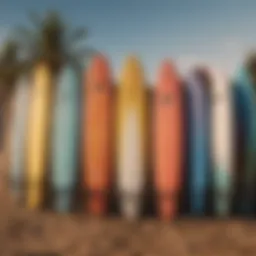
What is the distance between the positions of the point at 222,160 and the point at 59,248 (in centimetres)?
36

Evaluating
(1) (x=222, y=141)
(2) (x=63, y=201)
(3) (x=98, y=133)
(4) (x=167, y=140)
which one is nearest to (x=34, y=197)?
(2) (x=63, y=201)

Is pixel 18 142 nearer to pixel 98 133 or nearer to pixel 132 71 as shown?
pixel 98 133

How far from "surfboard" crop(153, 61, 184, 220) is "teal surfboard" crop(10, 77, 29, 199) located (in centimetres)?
27

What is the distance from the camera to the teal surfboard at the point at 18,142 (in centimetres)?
121

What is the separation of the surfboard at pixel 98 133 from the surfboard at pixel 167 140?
3.8 inches

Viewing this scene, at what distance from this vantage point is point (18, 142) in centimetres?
121

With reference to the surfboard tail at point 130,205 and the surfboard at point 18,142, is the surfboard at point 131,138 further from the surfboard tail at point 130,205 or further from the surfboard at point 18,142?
the surfboard at point 18,142

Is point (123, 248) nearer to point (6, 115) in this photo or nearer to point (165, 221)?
point (165, 221)

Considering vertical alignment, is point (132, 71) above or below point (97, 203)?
above

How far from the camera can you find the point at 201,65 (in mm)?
1211

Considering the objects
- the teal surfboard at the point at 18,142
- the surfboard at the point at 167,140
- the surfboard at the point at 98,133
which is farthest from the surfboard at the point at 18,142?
the surfboard at the point at 167,140

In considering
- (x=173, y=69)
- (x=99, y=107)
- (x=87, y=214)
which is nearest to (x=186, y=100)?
(x=173, y=69)

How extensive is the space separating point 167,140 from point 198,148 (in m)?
0.06

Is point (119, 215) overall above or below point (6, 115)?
below
